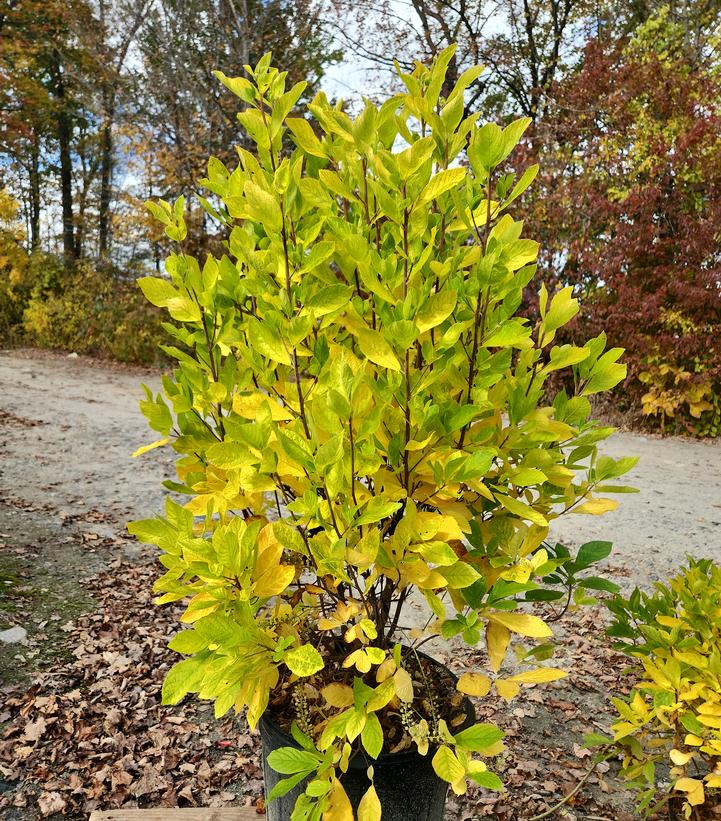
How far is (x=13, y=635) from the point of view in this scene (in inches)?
121

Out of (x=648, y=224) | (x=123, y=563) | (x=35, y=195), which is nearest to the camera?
(x=123, y=563)

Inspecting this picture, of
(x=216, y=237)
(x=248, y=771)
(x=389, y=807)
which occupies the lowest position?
(x=248, y=771)

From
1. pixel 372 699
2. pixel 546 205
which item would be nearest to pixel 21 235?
pixel 546 205

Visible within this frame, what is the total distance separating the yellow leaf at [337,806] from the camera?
1.11m

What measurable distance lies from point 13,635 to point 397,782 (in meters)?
2.53

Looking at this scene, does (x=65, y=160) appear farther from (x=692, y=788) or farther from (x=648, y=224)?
(x=692, y=788)

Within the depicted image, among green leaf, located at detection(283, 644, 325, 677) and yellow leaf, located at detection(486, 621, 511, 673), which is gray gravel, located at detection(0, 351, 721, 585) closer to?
yellow leaf, located at detection(486, 621, 511, 673)

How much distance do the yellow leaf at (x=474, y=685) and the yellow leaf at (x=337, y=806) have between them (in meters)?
0.30

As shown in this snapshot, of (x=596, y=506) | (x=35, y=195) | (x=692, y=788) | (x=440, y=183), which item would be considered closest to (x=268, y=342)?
(x=440, y=183)

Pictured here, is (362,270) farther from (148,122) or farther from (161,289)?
(148,122)

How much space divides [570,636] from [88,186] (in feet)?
65.6

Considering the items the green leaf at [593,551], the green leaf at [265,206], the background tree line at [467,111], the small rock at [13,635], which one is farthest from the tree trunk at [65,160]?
the green leaf at [593,551]

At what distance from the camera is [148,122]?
44.4 feet

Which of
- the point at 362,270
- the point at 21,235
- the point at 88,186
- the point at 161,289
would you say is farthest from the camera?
the point at 88,186
